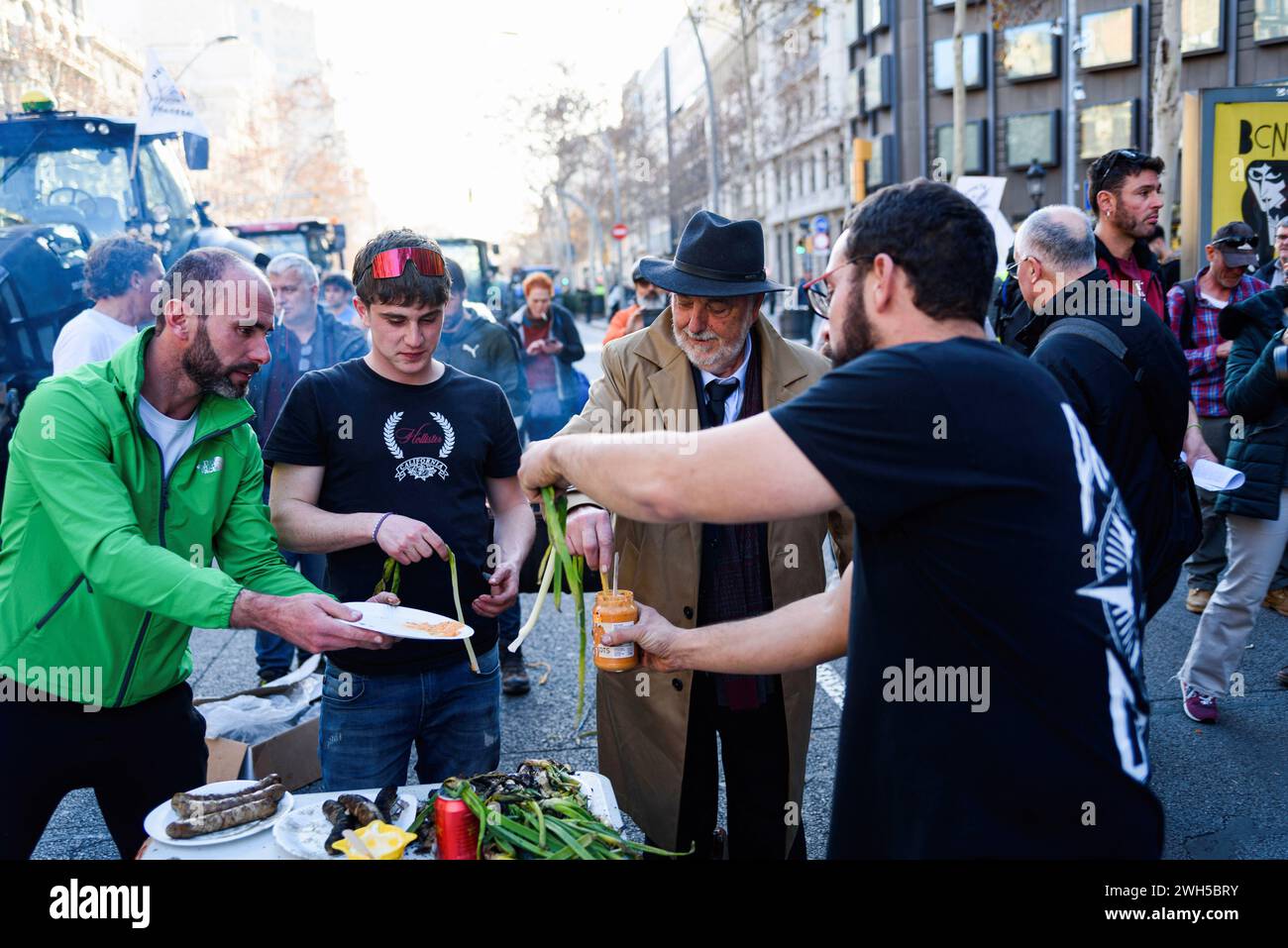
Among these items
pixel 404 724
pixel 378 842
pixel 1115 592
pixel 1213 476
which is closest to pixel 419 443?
pixel 404 724

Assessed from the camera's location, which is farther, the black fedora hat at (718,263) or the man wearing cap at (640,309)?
the man wearing cap at (640,309)

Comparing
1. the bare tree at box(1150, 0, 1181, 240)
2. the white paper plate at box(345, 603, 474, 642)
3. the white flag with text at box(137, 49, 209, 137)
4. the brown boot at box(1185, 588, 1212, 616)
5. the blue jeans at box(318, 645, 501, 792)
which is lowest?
the brown boot at box(1185, 588, 1212, 616)

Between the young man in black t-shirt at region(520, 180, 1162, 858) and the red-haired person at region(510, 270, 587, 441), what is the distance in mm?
7049

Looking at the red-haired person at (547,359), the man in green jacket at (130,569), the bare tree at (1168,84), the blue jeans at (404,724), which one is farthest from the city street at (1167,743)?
the bare tree at (1168,84)

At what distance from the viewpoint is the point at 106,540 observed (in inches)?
99.4

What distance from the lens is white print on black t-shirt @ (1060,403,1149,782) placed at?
1.75 meters

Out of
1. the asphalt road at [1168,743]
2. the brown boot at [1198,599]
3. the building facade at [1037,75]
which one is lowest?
the asphalt road at [1168,743]

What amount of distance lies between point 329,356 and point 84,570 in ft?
15.2

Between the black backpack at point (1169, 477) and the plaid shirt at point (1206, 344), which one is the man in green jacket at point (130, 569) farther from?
the plaid shirt at point (1206, 344)

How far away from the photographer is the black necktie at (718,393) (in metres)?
3.37

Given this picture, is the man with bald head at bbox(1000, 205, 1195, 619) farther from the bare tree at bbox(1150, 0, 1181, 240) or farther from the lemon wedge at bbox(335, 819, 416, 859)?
the bare tree at bbox(1150, 0, 1181, 240)

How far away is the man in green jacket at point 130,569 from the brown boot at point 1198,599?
19.3 ft

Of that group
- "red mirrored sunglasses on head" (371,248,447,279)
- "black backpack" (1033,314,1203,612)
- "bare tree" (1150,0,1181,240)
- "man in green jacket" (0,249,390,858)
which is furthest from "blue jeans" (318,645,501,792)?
"bare tree" (1150,0,1181,240)

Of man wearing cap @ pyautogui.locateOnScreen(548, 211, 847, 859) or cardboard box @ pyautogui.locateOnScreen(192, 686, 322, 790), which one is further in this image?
cardboard box @ pyautogui.locateOnScreen(192, 686, 322, 790)
